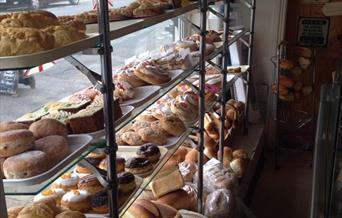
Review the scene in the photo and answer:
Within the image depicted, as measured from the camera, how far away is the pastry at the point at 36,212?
114 centimetres

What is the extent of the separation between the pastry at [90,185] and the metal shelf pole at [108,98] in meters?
0.15

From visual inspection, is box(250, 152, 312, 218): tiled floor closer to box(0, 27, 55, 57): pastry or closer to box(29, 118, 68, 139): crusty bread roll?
box(29, 118, 68, 139): crusty bread roll

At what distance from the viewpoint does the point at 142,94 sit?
1.66 metres

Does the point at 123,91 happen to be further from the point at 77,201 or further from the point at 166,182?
the point at 166,182

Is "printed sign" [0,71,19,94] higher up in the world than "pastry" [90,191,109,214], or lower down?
higher up

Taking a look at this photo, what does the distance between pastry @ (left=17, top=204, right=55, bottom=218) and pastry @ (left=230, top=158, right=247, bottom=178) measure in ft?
5.74

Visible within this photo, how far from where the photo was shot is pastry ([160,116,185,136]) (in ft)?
6.36

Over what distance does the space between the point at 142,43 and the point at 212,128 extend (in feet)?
2.71

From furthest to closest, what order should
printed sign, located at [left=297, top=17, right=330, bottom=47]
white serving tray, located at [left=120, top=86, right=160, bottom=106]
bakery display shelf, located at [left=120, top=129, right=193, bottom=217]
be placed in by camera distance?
1. printed sign, located at [left=297, top=17, right=330, bottom=47]
2. white serving tray, located at [left=120, top=86, right=160, bottom=106]
3. bakery display shelf, located at [left=120, top=129, right=193, bottom=217]

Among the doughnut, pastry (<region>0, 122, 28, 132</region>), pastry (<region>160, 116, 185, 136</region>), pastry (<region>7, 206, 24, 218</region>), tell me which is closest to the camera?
pastry (<region>0, 122, 28, 132</region>)

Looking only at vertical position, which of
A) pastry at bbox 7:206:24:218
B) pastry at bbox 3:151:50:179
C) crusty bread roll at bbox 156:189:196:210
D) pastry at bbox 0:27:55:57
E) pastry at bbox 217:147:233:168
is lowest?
pastry at bbox 217:147:233:168

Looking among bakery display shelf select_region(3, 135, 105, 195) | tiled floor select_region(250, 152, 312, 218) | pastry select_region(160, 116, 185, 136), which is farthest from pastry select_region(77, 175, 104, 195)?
tiled floor select_region(250, 152, 312, 218)

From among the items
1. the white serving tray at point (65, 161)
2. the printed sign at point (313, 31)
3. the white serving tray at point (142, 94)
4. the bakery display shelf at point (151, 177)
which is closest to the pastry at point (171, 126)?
the bakery display shelf at point (151, 177)

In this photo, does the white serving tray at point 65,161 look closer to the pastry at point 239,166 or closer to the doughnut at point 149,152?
the doughnut at point 149,152
